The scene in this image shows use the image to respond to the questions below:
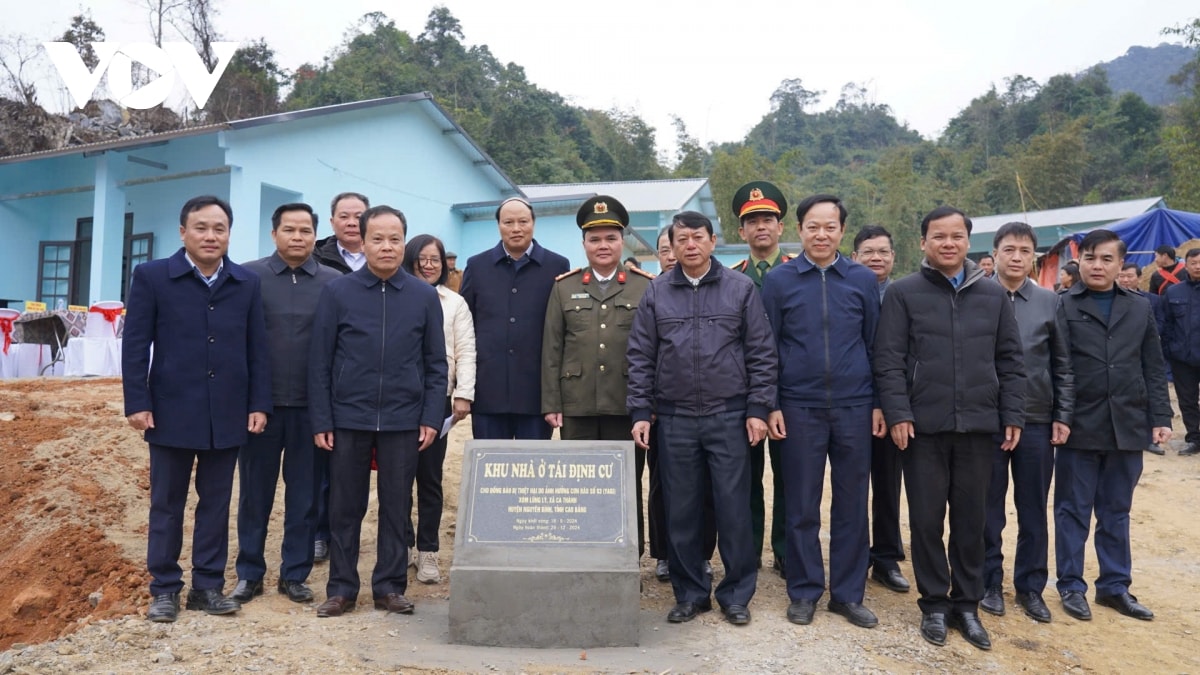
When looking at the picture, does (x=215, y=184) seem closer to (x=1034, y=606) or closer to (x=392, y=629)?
(x=392, y=629)

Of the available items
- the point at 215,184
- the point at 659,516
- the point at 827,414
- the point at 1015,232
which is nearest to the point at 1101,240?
the point at 1015,232

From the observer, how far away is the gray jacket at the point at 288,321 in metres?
4.61

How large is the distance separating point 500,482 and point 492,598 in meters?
0.56

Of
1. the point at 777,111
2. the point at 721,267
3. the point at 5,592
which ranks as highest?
the point at 777,111

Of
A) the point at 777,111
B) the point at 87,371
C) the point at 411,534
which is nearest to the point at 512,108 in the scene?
the point at 87,371

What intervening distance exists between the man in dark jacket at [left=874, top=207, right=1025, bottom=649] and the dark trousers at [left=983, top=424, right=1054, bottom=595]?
1.30 feet

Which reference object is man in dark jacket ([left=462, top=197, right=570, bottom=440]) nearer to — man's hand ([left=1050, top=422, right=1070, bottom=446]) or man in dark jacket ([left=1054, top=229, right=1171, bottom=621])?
man's hand ([left=1050, top=422, right=1070, bottom=446])

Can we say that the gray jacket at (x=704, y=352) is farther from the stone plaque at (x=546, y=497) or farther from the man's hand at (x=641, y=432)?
the stone plaque at (x=546, y=497)

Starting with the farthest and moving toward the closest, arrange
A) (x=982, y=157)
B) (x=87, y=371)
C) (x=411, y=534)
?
1. (x=982, y=157)
2. (x=87, y=371)
3. (x=411, y=534)

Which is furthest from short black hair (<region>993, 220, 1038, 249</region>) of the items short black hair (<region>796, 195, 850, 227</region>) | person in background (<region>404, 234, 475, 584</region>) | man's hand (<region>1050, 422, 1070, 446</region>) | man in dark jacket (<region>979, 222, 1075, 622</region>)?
person in background (<region>404, 234, 475, 584</region>)

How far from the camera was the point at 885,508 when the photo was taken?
203 inches

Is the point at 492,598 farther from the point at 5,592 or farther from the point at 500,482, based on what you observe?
the point at 5,592

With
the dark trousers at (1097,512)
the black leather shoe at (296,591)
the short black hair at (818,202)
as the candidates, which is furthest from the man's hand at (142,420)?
the dark trousers at (1097,512)

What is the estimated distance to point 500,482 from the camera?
4.23 meters
